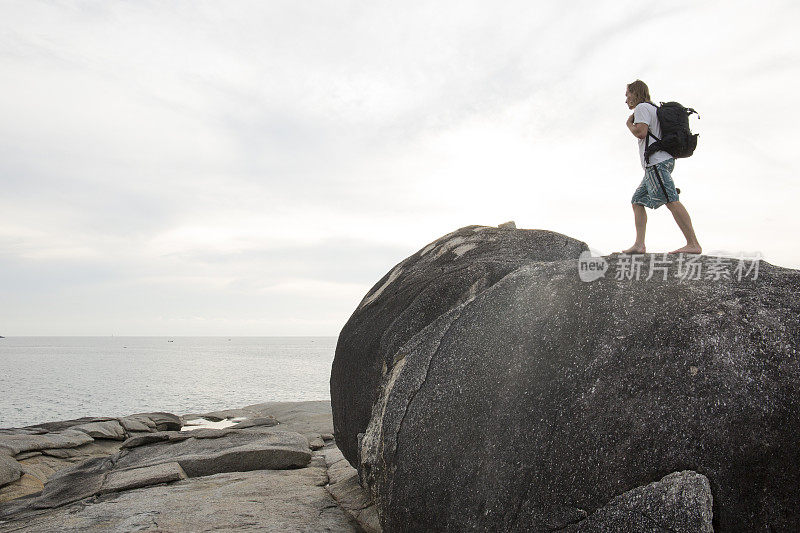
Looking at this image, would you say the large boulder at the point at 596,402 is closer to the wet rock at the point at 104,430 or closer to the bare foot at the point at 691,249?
the bare foot at the point at 691,249

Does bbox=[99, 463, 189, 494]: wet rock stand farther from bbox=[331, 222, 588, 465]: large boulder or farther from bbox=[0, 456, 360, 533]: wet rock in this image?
bbox=[331, 222, 588, 465]: large boulder

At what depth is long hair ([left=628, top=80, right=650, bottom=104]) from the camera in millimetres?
6457

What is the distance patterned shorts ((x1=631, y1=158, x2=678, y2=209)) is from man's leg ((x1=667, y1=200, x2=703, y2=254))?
79 millimetres

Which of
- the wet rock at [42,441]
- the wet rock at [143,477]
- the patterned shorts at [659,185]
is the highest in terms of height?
the patterned shorts at [659,185]

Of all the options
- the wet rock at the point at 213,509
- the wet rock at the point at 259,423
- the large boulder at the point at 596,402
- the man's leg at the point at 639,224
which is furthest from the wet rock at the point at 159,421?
the man's leg at the point at 639,224

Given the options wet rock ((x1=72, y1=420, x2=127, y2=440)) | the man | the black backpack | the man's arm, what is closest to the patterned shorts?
the man

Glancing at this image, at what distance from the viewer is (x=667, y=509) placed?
3.67m

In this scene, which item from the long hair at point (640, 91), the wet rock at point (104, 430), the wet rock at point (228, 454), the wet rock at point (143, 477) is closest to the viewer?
the long hair at point (640, 91)

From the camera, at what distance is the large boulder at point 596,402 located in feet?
12.2

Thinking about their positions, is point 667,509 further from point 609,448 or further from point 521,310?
point 521,310

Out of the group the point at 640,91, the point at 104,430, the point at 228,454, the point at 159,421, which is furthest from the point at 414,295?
the point at 159,421

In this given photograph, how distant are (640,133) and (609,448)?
3.81 metres

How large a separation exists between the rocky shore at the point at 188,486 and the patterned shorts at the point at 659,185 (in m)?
4.94

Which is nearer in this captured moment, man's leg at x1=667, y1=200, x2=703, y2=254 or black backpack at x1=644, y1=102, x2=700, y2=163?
man's leg at x1=667, y1=200, x2=703, y2=254
